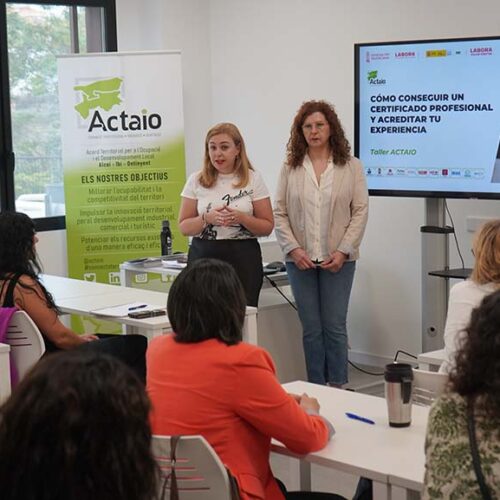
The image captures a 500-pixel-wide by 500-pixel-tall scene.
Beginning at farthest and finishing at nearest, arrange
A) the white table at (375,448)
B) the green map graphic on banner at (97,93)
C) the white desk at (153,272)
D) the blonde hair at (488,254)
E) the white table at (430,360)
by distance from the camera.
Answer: the green map graphic on banner at (97,93) < the white desk at (153,272) < the white table at (430,360) < the blonde hair at (488,254) < the white table at (375,448)

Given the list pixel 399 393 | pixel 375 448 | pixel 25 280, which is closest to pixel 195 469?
pixel 375 448

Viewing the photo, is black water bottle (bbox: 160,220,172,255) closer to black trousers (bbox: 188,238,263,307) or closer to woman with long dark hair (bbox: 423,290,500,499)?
black trousers (bbox: 188,238,263,307)

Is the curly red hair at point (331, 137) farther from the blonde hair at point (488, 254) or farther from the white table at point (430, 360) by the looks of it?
the blonde hair at point (488, 254)

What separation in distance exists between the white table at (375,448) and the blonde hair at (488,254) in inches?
21.6

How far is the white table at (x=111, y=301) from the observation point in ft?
14.3

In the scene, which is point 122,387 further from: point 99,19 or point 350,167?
point 99,19

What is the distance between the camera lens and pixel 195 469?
235 cm

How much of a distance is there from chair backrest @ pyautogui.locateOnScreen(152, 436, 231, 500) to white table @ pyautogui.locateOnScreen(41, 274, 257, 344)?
1890mm

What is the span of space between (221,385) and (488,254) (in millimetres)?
1186

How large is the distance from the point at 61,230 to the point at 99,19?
64.4 inches

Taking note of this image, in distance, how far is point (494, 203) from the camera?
18.9 feet

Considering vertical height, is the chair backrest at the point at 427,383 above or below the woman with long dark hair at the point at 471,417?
below

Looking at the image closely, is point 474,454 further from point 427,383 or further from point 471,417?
point 427,383

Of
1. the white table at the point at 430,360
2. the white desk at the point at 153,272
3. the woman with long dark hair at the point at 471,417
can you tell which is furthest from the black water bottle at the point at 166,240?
the woman with long dark hair at the point at 471,417
